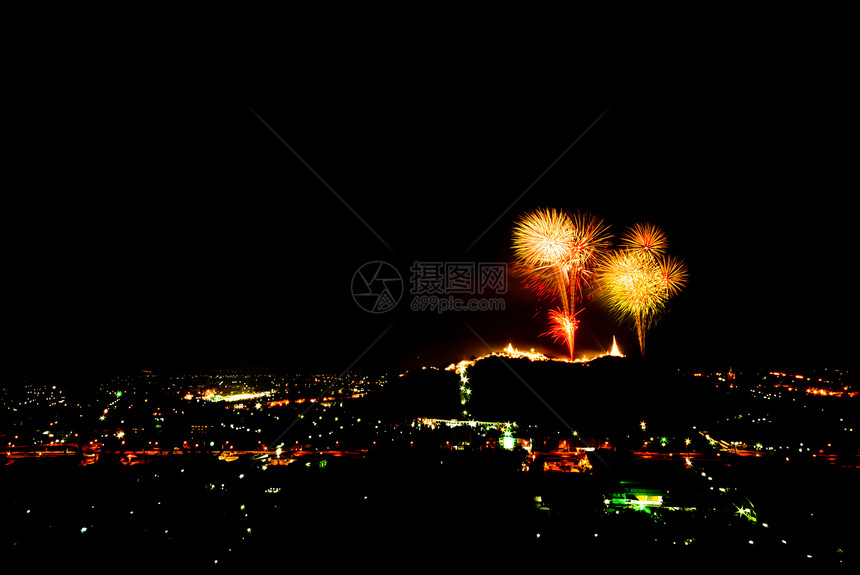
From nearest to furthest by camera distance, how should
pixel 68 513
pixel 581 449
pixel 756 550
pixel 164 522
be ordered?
pixel 756 550 < pixel 164 522 < pixel 68 513 < pixel 581 449

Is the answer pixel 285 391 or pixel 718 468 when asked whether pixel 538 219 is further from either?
pixel 285 391

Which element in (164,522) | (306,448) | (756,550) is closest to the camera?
(756,550)

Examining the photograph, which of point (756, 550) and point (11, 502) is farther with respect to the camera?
point (11, 502)

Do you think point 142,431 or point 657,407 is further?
point 142,431

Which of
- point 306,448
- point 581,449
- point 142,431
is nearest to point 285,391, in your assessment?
point 142,431

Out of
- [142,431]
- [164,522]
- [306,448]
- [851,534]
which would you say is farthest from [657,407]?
[142,431]

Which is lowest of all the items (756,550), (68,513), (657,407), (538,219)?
(68,513)

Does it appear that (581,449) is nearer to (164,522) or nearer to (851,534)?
(851,534)

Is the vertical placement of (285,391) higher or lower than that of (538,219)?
lower

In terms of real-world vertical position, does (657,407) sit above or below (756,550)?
above
